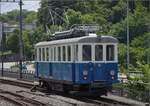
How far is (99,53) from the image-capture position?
87.7 ft

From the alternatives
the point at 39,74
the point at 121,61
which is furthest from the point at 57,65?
the point at 121,61

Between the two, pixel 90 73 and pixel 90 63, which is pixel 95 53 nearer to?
pixel 90 63

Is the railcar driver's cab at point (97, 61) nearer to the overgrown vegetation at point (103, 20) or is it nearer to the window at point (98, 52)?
the window at point (98, 52)

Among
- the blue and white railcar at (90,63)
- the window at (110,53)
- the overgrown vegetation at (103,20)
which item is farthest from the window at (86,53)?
the overgrown vegetation at (103,20)

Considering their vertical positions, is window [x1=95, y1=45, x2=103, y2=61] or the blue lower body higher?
window [x1=95, y1=45, x2=103, y2=61]

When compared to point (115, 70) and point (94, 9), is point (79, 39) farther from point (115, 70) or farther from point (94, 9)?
point (94, 9)

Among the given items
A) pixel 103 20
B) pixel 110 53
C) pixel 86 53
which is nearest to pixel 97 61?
pixel 86 53

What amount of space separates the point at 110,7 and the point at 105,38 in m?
82.4

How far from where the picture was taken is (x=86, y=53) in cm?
2648


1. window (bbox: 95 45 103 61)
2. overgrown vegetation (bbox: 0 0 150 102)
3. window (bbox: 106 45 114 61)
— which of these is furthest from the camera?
overgrown vegetation (bbox: 0 0 150 102)

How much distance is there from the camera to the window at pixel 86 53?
26.4m

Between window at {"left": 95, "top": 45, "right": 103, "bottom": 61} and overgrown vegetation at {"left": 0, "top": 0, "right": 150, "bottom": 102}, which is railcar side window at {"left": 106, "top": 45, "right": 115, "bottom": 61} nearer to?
window at {"left": 95, "top": 45, "right": 103, "bottom": 61}

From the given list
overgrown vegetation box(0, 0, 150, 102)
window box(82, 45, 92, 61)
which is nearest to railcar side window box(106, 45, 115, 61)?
window box(82, 45, 92, 61)

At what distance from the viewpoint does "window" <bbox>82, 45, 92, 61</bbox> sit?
2642 cm
